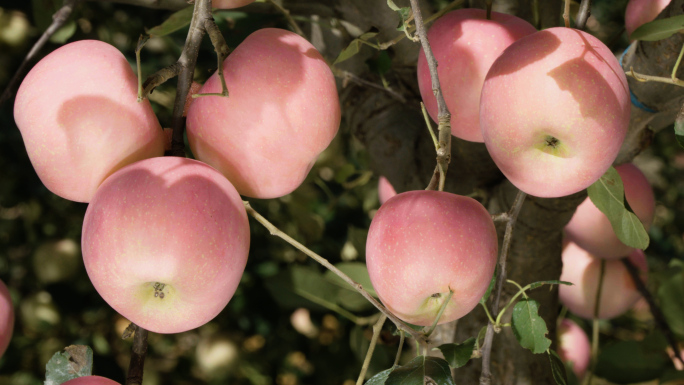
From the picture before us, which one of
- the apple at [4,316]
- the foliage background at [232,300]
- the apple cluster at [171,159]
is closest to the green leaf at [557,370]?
the apple cluster at [171,159]

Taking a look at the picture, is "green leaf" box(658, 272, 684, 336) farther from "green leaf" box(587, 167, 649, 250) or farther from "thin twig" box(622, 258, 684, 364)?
"green leaf" box(587, 167, 649, 250)

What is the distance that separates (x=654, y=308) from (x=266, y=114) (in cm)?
69

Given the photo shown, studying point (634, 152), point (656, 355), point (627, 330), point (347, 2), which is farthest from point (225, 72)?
point (627, 330)

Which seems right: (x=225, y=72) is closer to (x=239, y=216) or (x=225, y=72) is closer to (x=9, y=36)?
(x=239, y=216)

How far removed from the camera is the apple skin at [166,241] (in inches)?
13.1

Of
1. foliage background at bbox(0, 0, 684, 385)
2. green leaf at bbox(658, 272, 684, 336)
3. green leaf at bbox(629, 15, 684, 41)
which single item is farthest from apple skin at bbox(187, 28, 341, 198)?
green leaf at bbox(658, 272, 684, 336)

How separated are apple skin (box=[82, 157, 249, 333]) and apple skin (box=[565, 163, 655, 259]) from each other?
57cm

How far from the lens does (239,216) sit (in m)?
0.36

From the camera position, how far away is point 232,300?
3.37ft

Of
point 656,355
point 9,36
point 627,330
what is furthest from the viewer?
point 627,330

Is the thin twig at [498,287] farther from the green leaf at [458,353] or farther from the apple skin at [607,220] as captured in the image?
the apple skin at [607,220]

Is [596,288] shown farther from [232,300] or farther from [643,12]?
[232,300]

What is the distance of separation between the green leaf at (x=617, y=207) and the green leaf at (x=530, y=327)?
0.11 metres

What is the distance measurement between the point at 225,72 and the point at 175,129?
5cm
